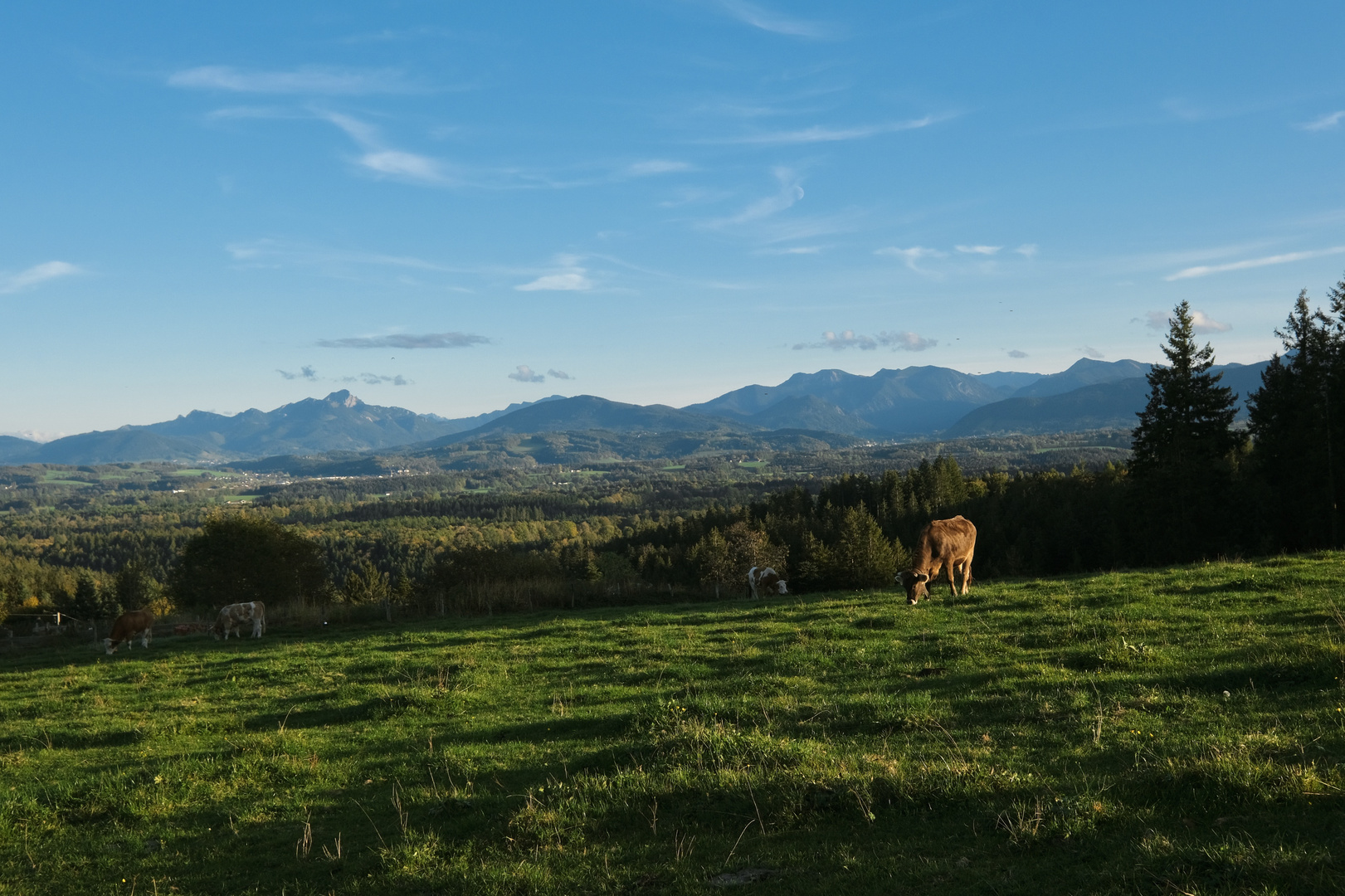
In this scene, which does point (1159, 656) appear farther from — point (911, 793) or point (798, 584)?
point (798, 584)

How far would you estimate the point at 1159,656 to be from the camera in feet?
44.4

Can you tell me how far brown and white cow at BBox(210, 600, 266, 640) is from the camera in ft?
116

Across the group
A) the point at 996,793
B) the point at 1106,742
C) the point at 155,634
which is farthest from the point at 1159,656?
the point at 155,634

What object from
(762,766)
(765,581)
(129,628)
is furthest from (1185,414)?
(129,628)

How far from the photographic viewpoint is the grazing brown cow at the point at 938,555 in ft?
77.4

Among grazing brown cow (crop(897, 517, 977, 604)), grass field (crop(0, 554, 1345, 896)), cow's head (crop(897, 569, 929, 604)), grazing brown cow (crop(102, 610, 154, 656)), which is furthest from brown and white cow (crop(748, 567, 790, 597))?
grazing brown cow (crop(102, 610, 154, 656))

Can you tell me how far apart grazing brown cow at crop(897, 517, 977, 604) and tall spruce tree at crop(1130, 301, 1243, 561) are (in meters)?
26.4

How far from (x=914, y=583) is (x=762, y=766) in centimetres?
1590

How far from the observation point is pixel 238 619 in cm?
3612

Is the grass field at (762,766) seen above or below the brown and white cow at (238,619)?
above

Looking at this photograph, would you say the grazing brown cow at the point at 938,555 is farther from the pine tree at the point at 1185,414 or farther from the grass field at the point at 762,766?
the pine tree at the point at 1185,414

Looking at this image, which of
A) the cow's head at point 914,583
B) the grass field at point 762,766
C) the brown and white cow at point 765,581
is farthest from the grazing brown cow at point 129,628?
the cow's head at point 914,583

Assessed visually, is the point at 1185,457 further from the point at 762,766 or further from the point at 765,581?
the point at 762,766

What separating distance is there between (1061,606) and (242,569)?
2017 inches
